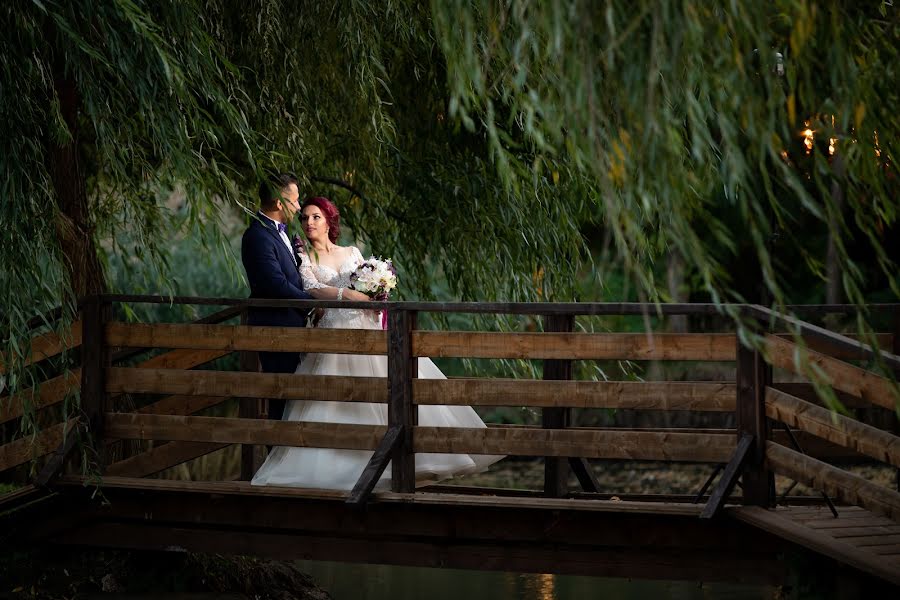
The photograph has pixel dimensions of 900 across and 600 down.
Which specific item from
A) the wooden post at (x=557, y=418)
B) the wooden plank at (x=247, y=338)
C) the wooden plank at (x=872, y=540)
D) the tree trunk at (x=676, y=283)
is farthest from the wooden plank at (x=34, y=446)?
the tree trunk at (x=676, y=283)

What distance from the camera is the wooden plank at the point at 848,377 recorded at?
441cm

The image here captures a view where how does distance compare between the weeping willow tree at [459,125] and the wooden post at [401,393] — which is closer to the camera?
the weeping willow tree at [459,125]

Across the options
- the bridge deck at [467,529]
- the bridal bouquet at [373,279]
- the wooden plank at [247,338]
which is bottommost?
the bridge deck at [467,529]

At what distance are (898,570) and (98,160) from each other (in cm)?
515

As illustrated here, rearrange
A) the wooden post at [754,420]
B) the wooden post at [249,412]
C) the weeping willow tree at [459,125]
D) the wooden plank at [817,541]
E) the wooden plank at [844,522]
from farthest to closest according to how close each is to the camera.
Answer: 1. the wooden post at [249,412]
2. the wooden post at [754,420]
3. the wooden plank at [844,522]
4. the wooden plank at [817,541]
5. the weeping willow tree at [459,125]

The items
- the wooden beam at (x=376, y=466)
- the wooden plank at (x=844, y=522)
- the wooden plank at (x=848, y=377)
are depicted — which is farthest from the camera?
the wooden beam at (x=376, y=466)

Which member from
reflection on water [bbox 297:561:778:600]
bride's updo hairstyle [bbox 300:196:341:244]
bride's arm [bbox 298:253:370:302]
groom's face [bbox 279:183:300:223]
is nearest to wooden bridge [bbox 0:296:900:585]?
bride's arm [bbox 298:253:370:302]

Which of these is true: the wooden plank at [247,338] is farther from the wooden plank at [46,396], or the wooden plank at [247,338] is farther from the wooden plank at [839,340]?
the wooden plank at [839,340]

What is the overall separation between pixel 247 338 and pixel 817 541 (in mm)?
2792

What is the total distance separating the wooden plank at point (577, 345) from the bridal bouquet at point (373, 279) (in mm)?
516

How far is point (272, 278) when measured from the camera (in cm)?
600

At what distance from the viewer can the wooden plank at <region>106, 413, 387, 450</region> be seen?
18.7ft

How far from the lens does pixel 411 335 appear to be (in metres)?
5.63

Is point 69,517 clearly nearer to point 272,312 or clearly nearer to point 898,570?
point 272,312
